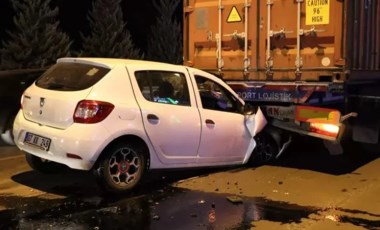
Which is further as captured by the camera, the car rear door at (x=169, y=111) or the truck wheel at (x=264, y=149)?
the truck wheel at (x=264, y=149)

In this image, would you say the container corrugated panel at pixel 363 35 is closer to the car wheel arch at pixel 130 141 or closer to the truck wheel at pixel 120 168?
the car wheel arch at pixel 130 141

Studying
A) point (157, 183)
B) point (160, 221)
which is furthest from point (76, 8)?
point (160, 221)

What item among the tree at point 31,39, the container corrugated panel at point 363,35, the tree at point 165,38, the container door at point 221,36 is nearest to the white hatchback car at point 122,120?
the container door at point 221,36

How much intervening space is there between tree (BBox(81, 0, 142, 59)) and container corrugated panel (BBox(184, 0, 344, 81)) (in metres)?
7.20

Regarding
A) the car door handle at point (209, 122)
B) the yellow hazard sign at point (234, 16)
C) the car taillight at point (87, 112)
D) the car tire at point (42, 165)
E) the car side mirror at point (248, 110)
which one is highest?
the yellow hazard sign at point (234, 16)

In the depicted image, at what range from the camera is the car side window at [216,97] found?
23.5ft

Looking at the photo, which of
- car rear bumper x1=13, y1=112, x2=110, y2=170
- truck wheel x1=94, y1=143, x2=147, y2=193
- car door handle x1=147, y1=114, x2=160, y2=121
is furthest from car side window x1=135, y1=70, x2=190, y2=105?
car rear bumper x1=13, y1=112, x2=110, y2=170

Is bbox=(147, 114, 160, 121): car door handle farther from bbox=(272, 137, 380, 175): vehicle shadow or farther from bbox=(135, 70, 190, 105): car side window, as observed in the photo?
bbox=(272, 137, 380, 175): vehicle shadow

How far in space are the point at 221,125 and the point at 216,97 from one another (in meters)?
0.41

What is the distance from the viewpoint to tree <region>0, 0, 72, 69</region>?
13.6m

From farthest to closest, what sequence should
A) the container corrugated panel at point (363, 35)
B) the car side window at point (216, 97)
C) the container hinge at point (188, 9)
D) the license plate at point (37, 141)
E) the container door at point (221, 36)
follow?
the container hinge at point (188, 9) < the container door at point (221, 36) < the container corrugated panel at point (363, 35) < the car side window at point (216, 97) < the license plate at point (37, 141)

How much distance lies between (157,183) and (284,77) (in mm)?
2514

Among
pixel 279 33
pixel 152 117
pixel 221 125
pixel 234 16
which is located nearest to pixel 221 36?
pixel 234 16

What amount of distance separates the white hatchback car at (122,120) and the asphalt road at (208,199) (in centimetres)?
32
